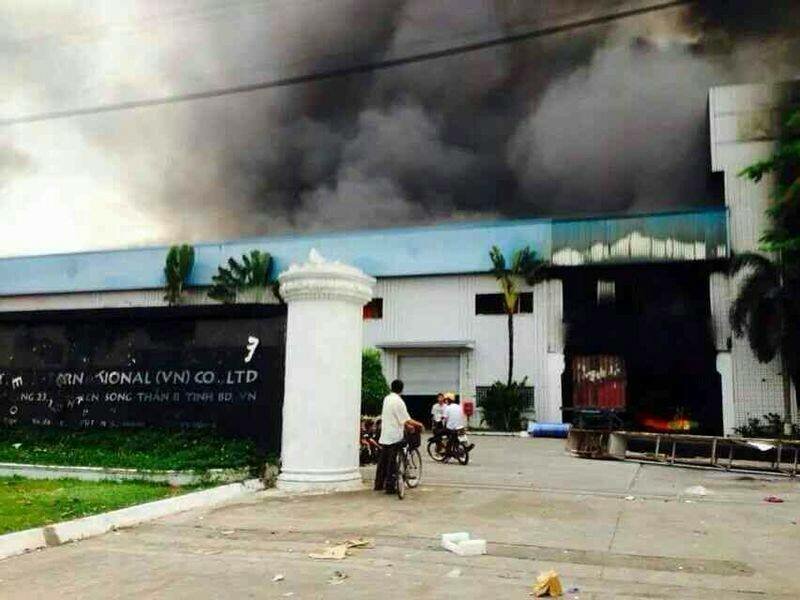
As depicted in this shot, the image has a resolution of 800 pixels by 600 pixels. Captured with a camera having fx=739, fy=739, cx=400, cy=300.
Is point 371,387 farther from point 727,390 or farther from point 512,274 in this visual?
point 727,390

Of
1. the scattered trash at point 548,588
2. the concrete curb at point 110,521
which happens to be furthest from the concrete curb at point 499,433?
the scattered trash at point 548,588

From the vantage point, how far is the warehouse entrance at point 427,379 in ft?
114

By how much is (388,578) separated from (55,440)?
9526 mm

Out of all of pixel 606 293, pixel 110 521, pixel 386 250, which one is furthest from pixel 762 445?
pixel 386 250

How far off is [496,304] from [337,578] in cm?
2891

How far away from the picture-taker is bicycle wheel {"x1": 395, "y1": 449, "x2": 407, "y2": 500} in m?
10.8

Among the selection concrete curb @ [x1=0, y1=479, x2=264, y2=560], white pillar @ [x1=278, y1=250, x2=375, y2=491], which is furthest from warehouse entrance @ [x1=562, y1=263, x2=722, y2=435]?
concrete curb @ [x1=0, y1=479, x2=264, y2=560]

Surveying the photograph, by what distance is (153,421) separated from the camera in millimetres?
12914

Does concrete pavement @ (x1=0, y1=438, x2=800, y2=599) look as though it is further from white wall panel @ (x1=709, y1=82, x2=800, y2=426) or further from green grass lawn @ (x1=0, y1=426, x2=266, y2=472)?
white wall panel @ (x1=709, y1=82, x2=800, y2=426)

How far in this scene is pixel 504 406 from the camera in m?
32.2

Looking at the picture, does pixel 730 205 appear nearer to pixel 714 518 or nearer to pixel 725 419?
pixel 725 419

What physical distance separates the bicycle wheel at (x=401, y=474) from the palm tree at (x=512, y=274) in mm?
22237

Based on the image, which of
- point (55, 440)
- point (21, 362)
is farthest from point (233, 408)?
point (21, 362)

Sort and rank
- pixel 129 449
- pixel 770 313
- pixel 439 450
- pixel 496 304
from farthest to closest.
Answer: pixel 496 304 < pixel 770 313 < pixel 439 450 < pixel 129 449
